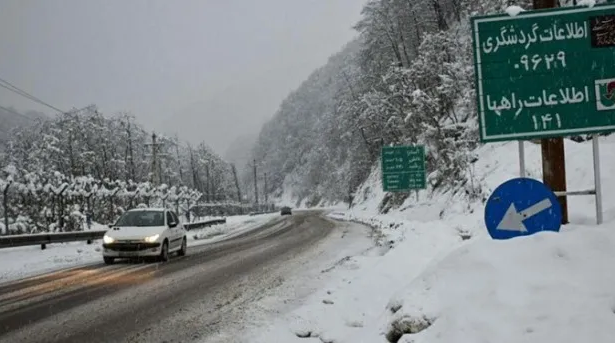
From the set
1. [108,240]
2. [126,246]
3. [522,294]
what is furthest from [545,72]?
[108,240]

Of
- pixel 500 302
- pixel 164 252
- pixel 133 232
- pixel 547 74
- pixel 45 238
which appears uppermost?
pixel 547 74

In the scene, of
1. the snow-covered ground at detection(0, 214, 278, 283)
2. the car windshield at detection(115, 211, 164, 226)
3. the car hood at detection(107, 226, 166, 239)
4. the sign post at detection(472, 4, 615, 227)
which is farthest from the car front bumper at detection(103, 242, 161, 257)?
the sign post at detection(472, 4, 615, 227)

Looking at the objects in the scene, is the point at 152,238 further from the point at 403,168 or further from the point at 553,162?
the point at 403,168

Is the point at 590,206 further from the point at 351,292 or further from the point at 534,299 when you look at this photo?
the point at 534,299

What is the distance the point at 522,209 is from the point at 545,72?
1.83 m

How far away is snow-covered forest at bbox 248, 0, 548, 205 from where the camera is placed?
97.9ft

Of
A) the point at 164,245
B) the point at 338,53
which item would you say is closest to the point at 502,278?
the point at 164,245

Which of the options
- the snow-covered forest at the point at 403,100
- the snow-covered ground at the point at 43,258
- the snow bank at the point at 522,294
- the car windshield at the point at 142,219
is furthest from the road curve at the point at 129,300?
the snow-covered forest at the point at 403,100

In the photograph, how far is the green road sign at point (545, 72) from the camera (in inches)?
243

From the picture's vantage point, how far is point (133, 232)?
16.5 m

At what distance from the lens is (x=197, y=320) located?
25.9 feet

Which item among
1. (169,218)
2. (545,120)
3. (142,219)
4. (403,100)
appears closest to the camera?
(545,120)

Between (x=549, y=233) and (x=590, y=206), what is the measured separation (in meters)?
5.50

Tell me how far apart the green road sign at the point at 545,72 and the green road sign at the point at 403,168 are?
29298mm
